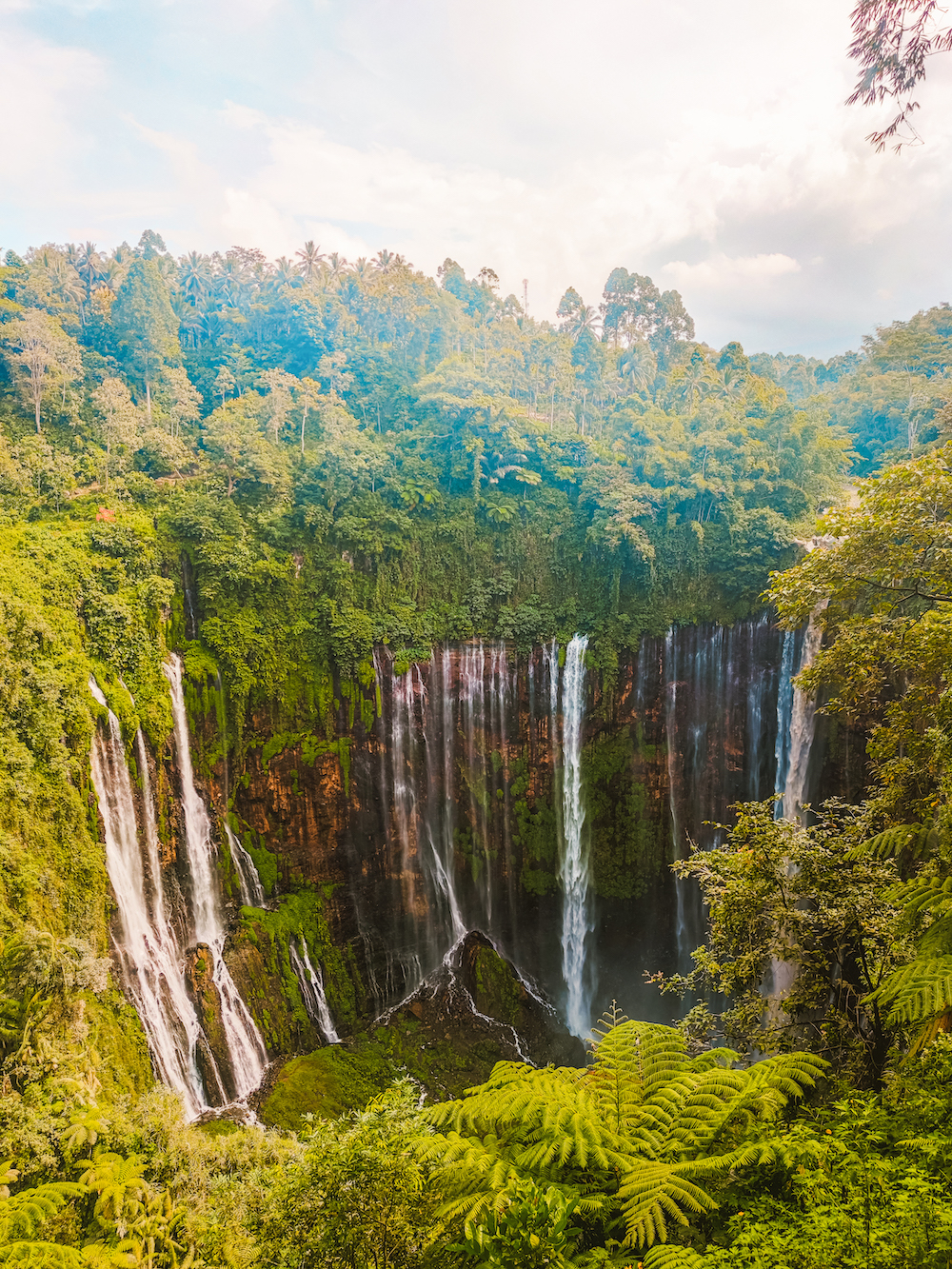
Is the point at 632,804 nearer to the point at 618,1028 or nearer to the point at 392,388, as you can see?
the point at 618,1028

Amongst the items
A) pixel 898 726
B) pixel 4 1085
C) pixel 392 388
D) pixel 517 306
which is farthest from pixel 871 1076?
pixel 517 306

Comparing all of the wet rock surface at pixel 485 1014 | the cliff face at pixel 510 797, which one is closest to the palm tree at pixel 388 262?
the cliff face at pixel 510 797

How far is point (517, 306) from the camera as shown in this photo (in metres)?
33.3

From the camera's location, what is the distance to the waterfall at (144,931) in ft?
38.4

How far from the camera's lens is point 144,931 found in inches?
484

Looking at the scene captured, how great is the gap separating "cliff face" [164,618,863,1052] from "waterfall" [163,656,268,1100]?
1498 millimetres

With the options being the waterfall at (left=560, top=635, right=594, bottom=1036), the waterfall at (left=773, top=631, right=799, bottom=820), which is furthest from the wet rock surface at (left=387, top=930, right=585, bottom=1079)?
the waterfall at (left=773, top=631, right=799, bottom=820)

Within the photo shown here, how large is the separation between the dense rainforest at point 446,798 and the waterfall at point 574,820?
8 centimetres

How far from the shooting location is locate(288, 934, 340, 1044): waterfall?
14688 millimetres

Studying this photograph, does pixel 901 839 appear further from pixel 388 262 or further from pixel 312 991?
pixel 388 262

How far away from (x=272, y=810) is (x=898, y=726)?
521 inches

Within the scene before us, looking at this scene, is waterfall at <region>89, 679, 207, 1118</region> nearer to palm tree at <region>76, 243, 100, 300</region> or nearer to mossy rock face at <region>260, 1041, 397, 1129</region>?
mossy rock face at <region>260, 1041, 397, 1129</region>

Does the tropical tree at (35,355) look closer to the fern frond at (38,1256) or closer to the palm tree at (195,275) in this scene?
the palm tree at (195,275)

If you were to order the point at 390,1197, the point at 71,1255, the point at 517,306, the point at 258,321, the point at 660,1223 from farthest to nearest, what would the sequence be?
the point at 517,306
the point at 258,321
the point at 71,1255
the point at 390,1197
the point at 660,1223
